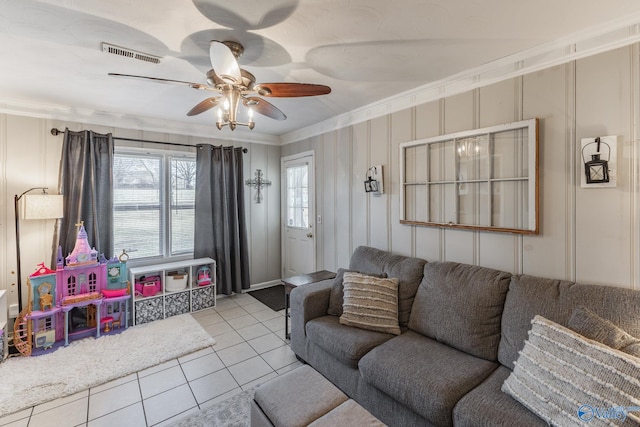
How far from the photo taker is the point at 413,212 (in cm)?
286

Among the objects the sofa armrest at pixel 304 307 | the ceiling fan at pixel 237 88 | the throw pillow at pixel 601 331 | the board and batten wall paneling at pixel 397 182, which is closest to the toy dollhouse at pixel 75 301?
the sofa armrest at pixel 304 307

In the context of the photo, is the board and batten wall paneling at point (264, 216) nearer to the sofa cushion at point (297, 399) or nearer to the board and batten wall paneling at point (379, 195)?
the board and batten wall paneling at point (379, 195)

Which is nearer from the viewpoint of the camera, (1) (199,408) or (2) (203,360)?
(1) (199,408)

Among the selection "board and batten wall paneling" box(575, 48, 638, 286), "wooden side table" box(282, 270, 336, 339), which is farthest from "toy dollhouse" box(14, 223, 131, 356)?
"board and batten wall paneling" box(575, 48, 638, 286)

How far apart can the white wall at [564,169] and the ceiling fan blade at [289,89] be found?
1.29 m

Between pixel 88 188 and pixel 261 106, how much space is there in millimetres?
2494

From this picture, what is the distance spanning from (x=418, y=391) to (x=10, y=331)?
3995 mm

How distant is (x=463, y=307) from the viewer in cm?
205

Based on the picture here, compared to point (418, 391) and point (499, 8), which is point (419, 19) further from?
point (418, 391)

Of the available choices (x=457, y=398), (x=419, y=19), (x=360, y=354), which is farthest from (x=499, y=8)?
(x=360, y=354)

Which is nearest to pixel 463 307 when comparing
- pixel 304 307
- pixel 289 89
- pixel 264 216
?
pixel 304 307

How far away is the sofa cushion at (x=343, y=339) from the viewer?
2054 mm

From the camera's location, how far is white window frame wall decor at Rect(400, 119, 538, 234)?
6.96 feet

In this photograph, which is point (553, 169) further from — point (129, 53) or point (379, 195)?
point (129, 53)
